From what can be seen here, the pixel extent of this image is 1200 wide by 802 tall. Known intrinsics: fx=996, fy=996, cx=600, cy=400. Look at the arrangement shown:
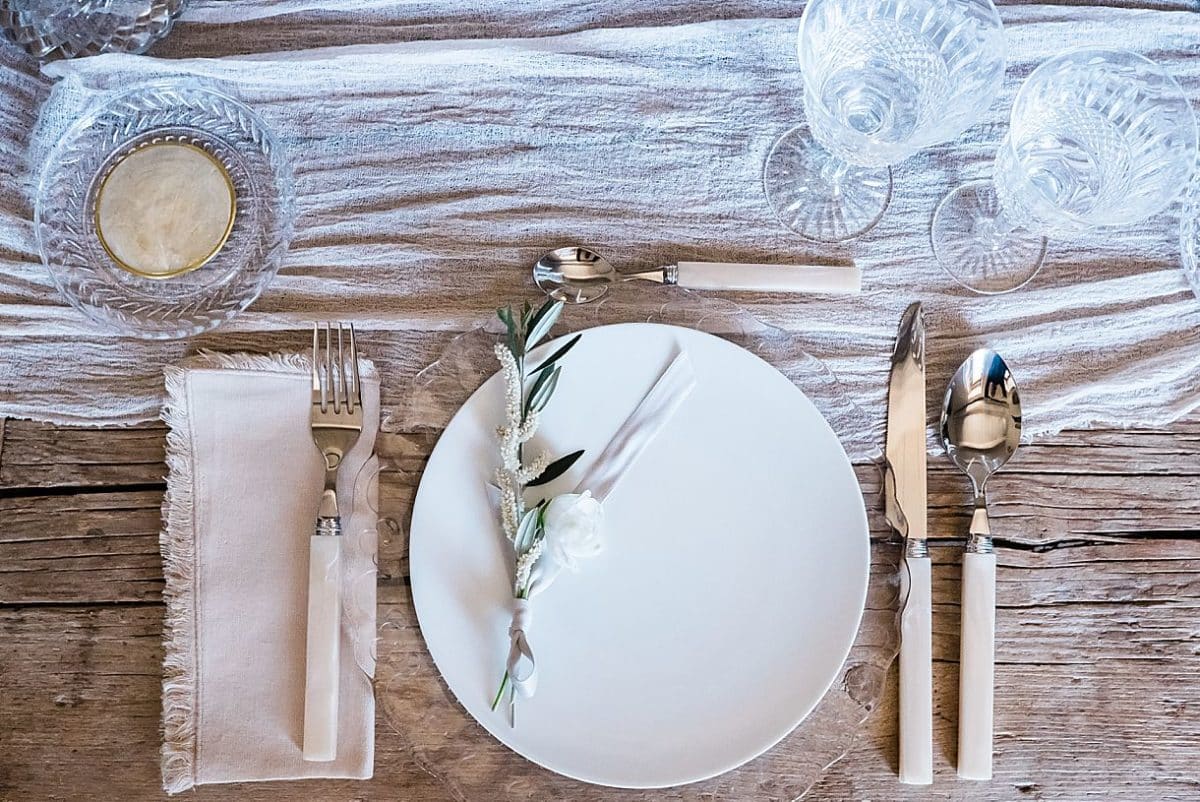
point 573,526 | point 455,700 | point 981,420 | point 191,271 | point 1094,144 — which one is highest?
point 1094,144

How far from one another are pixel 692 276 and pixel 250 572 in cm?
43

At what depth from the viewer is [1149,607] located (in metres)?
0.82

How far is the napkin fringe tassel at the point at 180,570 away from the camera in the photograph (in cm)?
77

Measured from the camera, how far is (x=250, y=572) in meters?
0.79

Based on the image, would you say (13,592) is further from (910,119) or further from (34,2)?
(910,119)

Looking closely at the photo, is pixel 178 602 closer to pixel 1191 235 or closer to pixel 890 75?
pixel 890 75

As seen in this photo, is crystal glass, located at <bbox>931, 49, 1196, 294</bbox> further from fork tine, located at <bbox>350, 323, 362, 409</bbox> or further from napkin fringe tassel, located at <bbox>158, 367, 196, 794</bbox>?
napkin fringe tassel, located at <bbox>158, 367, 196, 794</bbox>

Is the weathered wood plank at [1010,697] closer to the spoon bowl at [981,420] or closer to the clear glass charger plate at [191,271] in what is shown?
the spoon bowl at [981,420]

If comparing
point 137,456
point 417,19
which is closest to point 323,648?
point 137,456

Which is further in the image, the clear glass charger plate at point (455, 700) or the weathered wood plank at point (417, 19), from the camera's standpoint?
the weathered wood plank at point (417, 19)

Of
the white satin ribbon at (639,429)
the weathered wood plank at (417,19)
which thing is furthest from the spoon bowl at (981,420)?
the weathered wood plank at (417,19)

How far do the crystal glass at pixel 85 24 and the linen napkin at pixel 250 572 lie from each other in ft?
1.00

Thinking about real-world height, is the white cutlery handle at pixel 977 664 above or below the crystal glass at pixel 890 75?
below

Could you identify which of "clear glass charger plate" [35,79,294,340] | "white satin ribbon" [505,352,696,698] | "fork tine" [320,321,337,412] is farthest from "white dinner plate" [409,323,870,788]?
"clear glass charger plate" [35,79,294,340]
